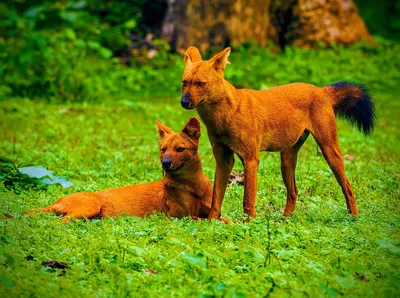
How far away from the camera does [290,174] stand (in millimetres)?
8117

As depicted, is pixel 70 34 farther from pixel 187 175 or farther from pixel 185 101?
pixel 185 101

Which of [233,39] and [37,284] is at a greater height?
[233,39]

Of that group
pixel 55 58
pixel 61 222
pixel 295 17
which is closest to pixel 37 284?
pixel 61 222

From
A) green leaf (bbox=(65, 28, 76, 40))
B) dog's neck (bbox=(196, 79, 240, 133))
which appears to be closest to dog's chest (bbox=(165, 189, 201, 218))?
dog's neck (bbox=(196, 79, 240, 133))

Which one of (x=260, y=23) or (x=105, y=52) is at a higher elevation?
(x=260, y=23)

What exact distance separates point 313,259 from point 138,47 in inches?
467

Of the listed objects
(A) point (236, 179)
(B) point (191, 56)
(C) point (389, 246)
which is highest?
(B) point (191, 56)

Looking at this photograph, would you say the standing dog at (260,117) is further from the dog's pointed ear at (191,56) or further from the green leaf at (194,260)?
the green leaf at (194,260)

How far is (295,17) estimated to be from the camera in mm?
17594

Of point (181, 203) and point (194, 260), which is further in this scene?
point (181, 203)

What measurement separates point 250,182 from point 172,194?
930mm

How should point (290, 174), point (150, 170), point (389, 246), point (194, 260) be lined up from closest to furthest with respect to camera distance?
point (194, 260) < point (389, 246) < point (290, 174) < point (150, 170)

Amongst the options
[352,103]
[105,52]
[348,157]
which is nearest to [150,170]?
[348,157]

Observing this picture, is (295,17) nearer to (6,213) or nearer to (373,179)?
(373,179)
